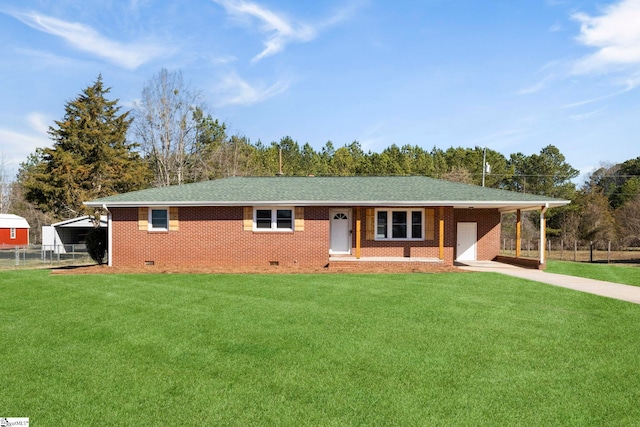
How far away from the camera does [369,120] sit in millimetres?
27859

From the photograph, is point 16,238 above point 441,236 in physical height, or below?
below

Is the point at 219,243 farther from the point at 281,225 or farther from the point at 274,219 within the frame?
the point at 281,225

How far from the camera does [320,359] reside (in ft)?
21.2

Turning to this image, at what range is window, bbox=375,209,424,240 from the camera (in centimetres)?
2016

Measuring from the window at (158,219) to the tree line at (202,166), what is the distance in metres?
9.02

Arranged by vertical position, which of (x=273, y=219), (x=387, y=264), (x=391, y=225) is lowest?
(x=387, y=264)

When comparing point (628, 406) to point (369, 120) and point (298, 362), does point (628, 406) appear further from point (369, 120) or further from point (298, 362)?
point (369, 120)

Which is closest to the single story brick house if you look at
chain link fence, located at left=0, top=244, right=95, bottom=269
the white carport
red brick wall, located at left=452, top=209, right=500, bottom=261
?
red brick wall, located at left=452, top=209, right=500, bottom=261

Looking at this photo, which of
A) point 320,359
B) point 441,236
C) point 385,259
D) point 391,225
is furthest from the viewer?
point 391,225

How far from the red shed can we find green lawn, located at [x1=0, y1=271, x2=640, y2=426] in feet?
129

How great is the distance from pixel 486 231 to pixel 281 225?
9704 millimetres

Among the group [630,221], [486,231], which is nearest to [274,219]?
[486,231]

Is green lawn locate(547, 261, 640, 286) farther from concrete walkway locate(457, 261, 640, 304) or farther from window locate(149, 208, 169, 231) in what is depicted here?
window locate(149, 208, 169, 231)

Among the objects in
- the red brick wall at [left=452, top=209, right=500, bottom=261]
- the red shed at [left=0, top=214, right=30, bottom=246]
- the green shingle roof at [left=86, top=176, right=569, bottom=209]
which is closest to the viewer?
the green shingle roof at [left=86, top=176, right=569, bottom=209]
